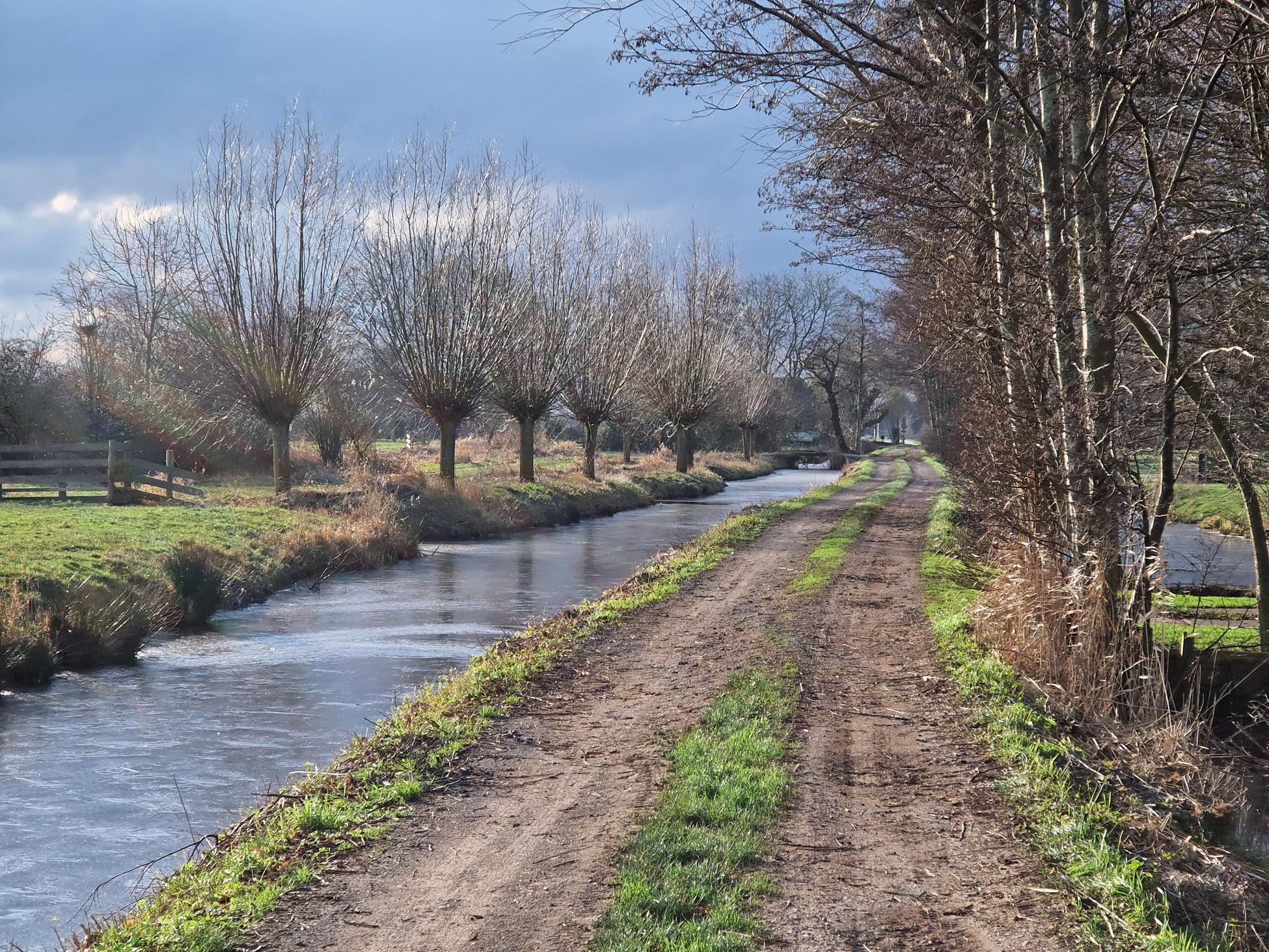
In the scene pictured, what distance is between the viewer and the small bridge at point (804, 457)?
6844 centimetres

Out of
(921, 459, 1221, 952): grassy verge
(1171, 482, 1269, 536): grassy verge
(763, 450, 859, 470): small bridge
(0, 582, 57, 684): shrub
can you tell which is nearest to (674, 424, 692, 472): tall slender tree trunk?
(1171, 482, 1269, 536): grassy verge

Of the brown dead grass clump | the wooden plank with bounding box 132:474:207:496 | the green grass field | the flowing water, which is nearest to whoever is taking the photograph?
the flowing water

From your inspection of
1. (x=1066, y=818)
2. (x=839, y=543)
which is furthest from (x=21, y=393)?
(x=1066, y=818)

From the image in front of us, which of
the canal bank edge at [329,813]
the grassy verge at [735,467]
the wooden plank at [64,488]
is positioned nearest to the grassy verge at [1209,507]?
the canal bank edge at [329,813]

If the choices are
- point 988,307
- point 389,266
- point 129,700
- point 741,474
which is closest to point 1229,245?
point 988,307

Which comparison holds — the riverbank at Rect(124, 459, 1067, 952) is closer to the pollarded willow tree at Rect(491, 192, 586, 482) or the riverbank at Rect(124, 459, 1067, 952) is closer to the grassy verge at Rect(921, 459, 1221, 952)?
the grassy verge at Rect(921, 459, 1221, 952)

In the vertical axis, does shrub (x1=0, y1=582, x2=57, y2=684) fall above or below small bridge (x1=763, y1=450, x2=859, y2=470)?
below

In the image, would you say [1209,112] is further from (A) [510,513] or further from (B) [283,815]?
(A) [510,513]

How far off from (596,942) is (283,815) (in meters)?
2.57

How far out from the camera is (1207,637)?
A: 32.9 ft

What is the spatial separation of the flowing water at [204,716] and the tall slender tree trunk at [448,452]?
8905 millimetres

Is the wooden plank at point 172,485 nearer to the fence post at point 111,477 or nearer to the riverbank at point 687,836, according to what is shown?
the fence post at point 111,477

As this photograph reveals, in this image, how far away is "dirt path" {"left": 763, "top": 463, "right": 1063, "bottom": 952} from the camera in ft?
14.8

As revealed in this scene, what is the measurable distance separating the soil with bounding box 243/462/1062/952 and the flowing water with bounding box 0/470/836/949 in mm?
1874
